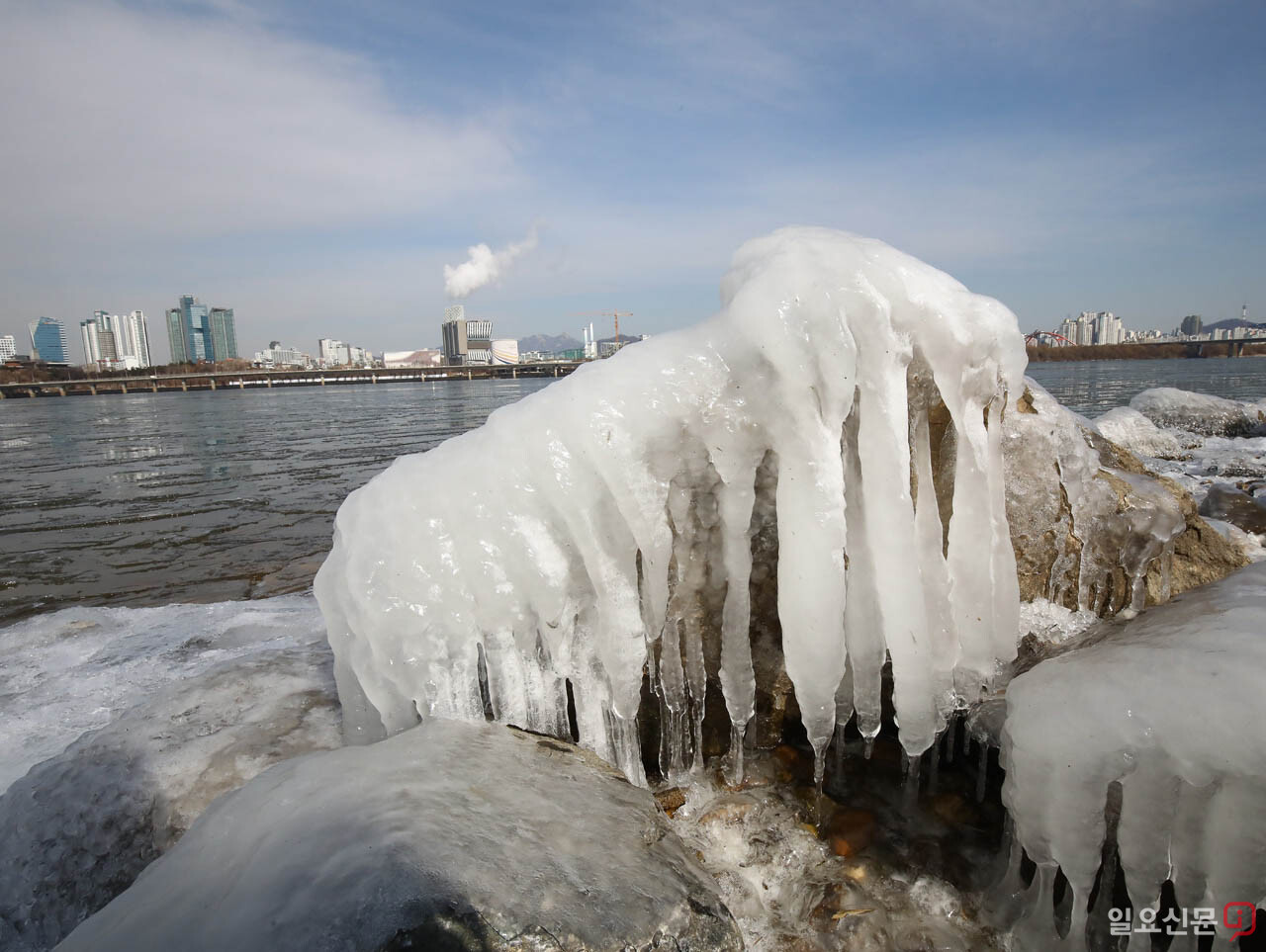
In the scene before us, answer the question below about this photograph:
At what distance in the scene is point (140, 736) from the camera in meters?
2.92

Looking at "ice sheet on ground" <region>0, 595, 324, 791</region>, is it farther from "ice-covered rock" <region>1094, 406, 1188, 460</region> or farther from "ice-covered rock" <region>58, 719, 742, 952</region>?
"ice-covered rock" <region>1094, 406, 1188, 460</region>

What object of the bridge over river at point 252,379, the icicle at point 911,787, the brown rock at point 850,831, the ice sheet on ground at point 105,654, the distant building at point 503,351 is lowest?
the brown rock at point 850,831

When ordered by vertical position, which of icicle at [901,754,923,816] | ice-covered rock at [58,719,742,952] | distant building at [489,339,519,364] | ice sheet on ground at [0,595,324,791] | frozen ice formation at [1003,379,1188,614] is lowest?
icicle at [901,754,923,816]

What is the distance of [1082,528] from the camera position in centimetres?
374

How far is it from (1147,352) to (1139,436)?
113 metres

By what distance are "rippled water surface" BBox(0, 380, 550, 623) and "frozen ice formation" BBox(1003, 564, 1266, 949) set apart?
22.4 feet

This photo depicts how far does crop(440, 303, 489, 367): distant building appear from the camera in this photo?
157 meters

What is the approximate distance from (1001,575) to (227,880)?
3248 millimetres

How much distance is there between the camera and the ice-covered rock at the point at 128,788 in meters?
2.36

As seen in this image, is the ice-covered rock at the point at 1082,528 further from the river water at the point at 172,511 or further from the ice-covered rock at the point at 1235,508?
the river water at the point at 172,511

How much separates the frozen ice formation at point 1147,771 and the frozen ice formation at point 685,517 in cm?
53

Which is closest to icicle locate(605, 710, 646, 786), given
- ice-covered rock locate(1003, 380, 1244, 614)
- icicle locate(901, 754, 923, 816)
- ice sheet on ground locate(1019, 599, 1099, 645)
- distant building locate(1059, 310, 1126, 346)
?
icicle locate(901, 754, 923, 816)

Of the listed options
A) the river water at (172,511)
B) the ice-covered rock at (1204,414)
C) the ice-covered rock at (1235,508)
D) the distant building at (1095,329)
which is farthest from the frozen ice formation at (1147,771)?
the distant building at (1095,329)

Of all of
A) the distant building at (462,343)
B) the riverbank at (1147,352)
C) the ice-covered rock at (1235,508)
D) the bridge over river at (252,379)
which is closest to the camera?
the ice-covered rock at (1235,508)
